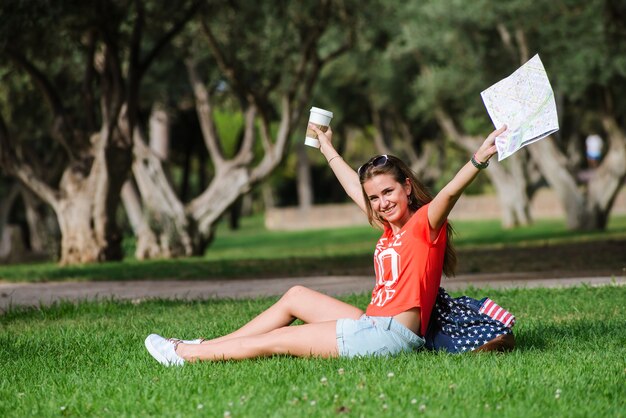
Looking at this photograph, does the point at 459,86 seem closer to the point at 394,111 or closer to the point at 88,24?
the point at 394,111

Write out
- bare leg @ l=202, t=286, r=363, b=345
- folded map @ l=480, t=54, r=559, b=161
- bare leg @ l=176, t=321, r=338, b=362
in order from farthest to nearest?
bare leg @ l=202, t=286, r=363, b=345 → bare leg @ l=176, t=321, r=338, b=362 → folded map @ l=480, t=54, r=559, b=161

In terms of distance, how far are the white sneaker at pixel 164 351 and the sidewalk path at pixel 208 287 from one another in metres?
3.84

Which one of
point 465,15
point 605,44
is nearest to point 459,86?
point 465,15

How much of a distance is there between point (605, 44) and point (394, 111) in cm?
1752

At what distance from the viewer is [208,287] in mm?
12242

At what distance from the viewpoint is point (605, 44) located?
74.4 ft

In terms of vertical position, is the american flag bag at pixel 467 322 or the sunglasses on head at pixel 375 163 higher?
the sunglasses on head at pixel 375 163

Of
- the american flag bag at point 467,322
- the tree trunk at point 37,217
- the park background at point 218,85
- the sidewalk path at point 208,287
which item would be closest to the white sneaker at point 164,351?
the american flag bag at point 467,322

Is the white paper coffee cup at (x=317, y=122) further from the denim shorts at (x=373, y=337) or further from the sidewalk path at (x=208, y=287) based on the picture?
the sidewalk path at (x=208, y=287)

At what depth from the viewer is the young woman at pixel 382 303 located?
584 centimetres

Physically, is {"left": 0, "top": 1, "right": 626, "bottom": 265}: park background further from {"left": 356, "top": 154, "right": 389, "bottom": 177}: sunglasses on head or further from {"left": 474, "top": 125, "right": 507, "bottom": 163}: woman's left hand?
{"left": 474, "top": 125, "right": 507, "bottom": 163}: woman's left hand

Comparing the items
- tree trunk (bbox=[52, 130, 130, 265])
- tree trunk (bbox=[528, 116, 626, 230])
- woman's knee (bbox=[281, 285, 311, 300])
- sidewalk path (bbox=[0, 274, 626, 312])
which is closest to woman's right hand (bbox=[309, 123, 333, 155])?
woman's knee (bbox=[281, 285, 311, 300])

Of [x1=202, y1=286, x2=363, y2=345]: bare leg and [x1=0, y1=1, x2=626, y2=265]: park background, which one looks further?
[x1=0, y1=1, x2=626, y2=265]: park background

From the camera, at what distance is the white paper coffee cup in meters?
6.69
